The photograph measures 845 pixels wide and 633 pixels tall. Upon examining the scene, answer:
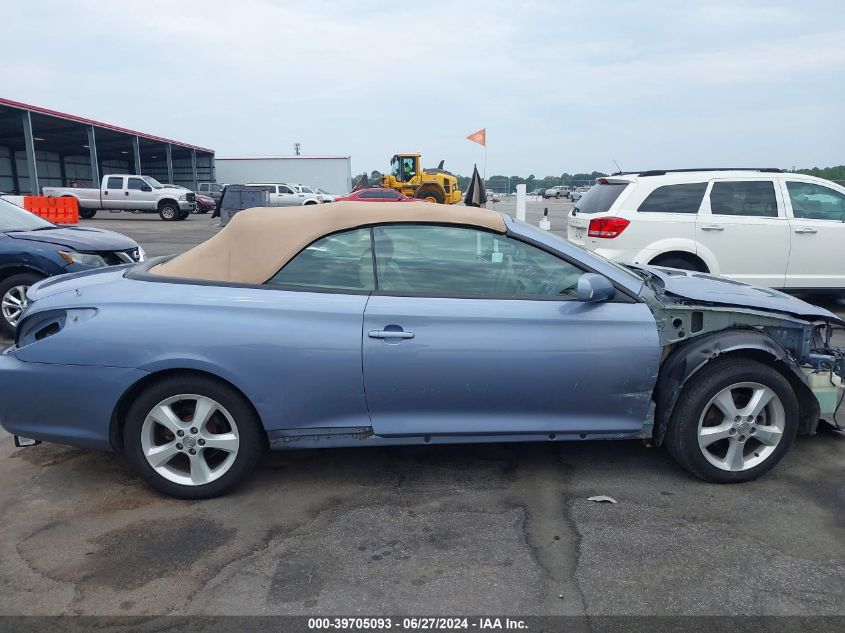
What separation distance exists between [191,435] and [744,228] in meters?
6.47

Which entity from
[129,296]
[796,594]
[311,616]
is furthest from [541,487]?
[129,296]

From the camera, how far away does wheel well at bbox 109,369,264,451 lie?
3.10 m

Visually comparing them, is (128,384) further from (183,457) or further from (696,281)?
(696,281)

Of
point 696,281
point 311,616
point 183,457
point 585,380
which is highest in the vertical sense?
point 696,281

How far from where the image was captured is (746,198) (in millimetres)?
7129

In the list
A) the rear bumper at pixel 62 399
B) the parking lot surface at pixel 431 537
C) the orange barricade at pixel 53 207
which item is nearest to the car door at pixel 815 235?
the parking lot surface at pixel 431 537

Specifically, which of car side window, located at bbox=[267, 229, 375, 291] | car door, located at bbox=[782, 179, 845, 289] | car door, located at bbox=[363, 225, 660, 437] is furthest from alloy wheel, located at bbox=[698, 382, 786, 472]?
car door, located at bbox=[782, 179, 845, 289]

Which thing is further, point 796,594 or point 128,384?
point 128,384

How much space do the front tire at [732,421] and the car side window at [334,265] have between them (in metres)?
1.85

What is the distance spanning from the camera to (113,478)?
350 centimetres

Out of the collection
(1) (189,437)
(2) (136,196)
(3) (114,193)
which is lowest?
Answer: (1) (189,437)

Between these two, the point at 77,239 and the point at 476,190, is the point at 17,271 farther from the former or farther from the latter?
the point at 476,190

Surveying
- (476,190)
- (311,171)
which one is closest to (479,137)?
(476,190)

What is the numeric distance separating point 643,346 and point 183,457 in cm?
250
